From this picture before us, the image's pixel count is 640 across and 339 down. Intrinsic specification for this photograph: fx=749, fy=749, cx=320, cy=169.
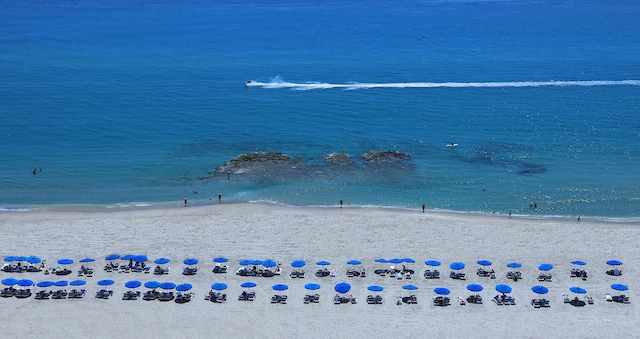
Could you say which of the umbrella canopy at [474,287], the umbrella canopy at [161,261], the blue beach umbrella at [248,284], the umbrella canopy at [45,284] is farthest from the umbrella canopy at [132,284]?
the umbrella canopy at [474,287]

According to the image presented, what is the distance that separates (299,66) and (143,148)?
158 feet

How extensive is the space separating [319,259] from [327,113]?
1904 inches

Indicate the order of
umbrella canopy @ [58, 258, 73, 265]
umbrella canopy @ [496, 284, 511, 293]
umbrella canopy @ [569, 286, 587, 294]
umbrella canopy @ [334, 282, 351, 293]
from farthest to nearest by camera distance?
umbrella canopy @ [58, 258, 73, 265] → umbrella canopy @ [334, 282, 351, 293] → umbrella canopy @ [569, 286, 587, 294] → umbrella canopy @ [496, 284, 511, 293]

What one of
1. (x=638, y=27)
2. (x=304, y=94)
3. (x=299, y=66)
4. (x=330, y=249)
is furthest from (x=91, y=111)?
(x=638, y=27)

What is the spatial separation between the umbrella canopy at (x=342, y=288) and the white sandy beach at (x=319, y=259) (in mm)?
1003

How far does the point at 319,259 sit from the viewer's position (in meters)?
62.6

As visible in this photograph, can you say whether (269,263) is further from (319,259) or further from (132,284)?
(132,284)

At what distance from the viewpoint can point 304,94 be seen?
118125mm

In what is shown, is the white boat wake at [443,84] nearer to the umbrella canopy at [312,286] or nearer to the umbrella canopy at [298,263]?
the umbrella canopy at [298,263]

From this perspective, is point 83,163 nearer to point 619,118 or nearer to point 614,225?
point 614,225

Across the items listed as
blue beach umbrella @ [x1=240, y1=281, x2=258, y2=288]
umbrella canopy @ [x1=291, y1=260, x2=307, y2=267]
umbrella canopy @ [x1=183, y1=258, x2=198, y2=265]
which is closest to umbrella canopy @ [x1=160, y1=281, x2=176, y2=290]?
umbrella canopy @ [x1=183, y1=258, x2=198, y2=265]

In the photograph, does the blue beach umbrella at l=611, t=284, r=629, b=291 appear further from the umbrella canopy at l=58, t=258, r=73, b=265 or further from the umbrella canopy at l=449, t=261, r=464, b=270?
the umbrella canopy at l=58, t=258, r=73, b=265

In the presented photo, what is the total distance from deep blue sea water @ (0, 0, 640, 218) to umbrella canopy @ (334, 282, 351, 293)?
2261cm

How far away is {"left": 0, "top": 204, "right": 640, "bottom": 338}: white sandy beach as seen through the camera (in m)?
52.3
